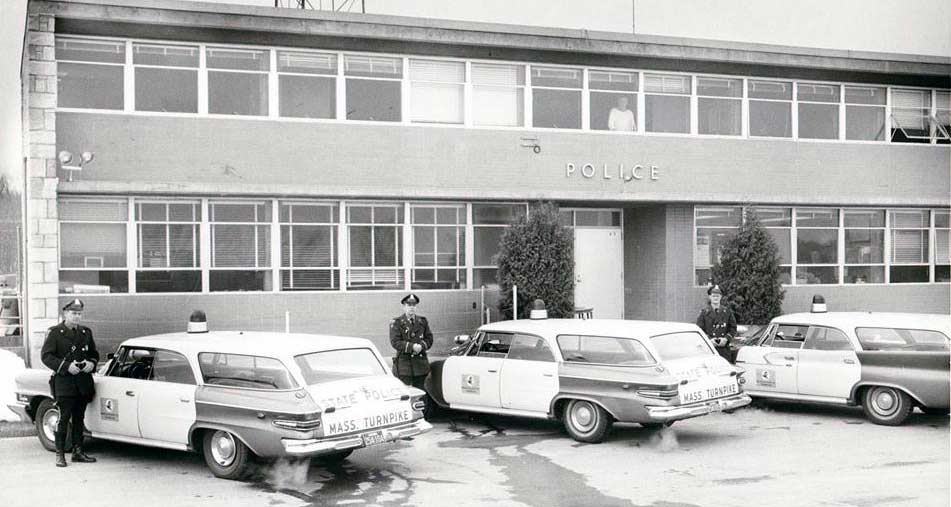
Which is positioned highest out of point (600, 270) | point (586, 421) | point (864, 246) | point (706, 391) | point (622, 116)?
point (622, 116)

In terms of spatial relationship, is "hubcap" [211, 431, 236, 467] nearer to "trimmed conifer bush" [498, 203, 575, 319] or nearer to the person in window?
"trimmed conifer bush" [498, 203, 575, 319]

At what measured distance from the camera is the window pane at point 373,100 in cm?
1814

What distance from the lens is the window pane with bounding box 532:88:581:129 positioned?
19.2 m

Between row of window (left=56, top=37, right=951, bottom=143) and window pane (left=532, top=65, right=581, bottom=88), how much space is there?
0.06 ft

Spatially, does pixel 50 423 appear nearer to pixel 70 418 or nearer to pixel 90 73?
pixel 70 418

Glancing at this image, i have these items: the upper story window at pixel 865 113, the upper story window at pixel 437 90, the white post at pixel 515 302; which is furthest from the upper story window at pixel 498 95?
the upper story window at pixel 865 113

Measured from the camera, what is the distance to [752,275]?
18.9m

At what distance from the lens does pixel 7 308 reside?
18.3 metres

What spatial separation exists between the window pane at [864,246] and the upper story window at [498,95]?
7793 mm

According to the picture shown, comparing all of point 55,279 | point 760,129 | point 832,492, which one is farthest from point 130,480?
point 760,129

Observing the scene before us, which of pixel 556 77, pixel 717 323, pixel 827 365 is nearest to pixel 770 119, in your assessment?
pixel 556 77

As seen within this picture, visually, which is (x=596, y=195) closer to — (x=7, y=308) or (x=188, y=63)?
(x=188, y=63)

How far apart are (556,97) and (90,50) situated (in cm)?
822

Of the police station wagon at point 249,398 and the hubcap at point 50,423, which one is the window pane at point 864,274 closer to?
the police station wagon at point 249,398
